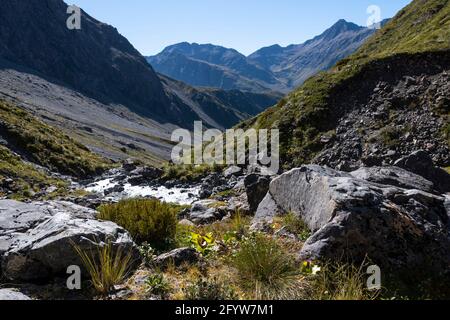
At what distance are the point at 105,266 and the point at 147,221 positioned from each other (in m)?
2.94

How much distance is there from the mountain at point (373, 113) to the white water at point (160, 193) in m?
8.38

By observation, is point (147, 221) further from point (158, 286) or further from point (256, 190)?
point (256, 190)

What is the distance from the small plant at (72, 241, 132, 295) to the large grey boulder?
12cm

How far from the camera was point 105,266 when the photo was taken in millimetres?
8078

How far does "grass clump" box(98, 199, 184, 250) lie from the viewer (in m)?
10.9

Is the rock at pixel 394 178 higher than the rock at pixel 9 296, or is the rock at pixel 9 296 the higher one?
the rock at pixel 394 178

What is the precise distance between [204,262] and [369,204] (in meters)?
3.67

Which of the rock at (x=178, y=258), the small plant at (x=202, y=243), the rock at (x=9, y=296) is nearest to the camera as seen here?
the rock at (x=9, y=296)

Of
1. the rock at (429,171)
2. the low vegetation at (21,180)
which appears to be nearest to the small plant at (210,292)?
the rock at (429,171)

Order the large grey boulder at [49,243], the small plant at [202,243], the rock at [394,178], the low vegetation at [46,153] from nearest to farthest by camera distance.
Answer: the large grey boulder at [49,243] → the small plant at [202,243] → the rock at [394,178] → the low vegetation at [46,153]

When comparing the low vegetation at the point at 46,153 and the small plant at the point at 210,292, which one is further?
the low vegetation at the point at 46,153

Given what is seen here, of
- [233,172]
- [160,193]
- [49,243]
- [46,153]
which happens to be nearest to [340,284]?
[49,243]

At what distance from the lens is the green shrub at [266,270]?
7375mm

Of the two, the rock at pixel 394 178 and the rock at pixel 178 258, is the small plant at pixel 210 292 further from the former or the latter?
the rock at pixel 394 178
